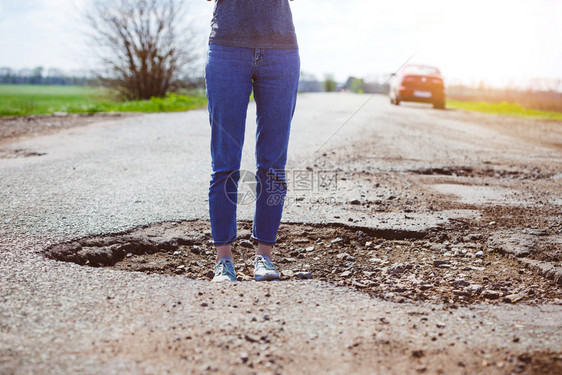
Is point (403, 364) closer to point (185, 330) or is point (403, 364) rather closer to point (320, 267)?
point (185, 330)

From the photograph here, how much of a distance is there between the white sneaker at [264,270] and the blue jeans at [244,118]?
0.64 ft

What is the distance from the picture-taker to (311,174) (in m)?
5.56

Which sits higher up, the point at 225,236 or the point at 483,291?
the point at 225,236

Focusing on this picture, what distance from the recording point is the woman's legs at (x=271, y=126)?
2602mm

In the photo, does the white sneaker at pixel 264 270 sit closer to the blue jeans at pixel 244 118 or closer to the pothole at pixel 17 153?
the blue jeans at pixel 244 118

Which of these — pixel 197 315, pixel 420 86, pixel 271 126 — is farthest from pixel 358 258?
pixel 420 86

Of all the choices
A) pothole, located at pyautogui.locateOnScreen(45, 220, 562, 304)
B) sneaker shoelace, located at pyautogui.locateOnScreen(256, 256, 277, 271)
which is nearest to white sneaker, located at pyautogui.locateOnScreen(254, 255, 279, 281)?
sneaker shoelace, located at pyautogui.locateOnScreen(256, 256, 277, 271)

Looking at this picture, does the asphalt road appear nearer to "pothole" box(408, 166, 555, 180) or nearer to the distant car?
"pothole" box(408, 166, 555, 180)

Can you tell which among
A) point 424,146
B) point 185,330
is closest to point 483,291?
point 185,330

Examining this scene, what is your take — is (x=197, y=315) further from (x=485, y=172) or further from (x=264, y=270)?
(x=485, y=172)

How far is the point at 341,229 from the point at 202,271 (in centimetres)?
117

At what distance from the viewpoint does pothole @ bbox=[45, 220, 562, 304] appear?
2643 millimetres

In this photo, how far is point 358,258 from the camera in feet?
10.4

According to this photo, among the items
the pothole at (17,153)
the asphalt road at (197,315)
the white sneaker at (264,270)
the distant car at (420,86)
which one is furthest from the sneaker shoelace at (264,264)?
the distant car at (420,86)
